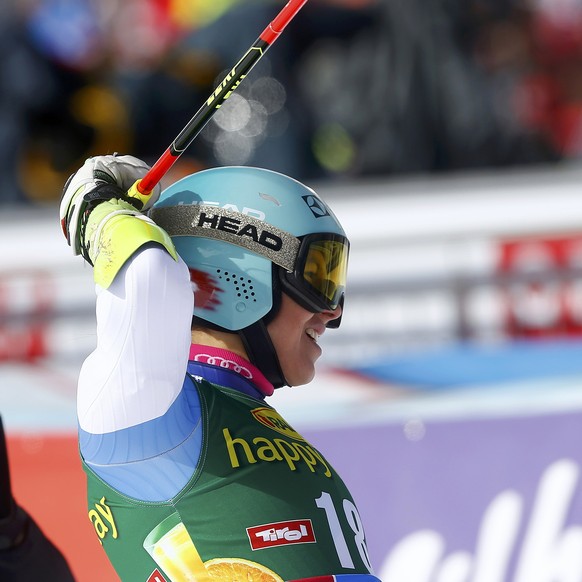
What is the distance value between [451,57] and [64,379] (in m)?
2.91

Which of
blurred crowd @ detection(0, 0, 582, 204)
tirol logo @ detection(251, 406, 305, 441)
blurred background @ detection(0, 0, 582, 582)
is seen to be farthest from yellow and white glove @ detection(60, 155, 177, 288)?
blurred crowd @ detection(0, 0, 582, 204)

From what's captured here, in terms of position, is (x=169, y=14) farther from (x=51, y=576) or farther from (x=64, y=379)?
(x=51, y=576)

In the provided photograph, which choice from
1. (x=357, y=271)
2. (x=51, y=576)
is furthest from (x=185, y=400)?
(x=357, y=271)

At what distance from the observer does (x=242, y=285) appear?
2596mm

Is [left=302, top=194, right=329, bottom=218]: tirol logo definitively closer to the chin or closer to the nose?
the nose

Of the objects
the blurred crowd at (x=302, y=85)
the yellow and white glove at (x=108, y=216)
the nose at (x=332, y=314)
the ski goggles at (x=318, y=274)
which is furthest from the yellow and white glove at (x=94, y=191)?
the blurred crowd at (x=302, y=85)

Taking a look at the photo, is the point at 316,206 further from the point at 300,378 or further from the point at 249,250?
the point at 300,378

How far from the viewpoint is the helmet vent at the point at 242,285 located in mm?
2596

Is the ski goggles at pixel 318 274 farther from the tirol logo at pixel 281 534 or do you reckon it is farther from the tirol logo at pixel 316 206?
the tirol logo at pixel 281 534

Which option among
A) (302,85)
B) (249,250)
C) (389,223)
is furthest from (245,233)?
(302,85)

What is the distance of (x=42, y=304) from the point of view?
21.9 ft

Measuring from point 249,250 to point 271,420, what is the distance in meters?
0.36

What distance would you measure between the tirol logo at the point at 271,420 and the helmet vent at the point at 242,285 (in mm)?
235

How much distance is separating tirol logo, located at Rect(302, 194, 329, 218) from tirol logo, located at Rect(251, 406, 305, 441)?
44 cm
